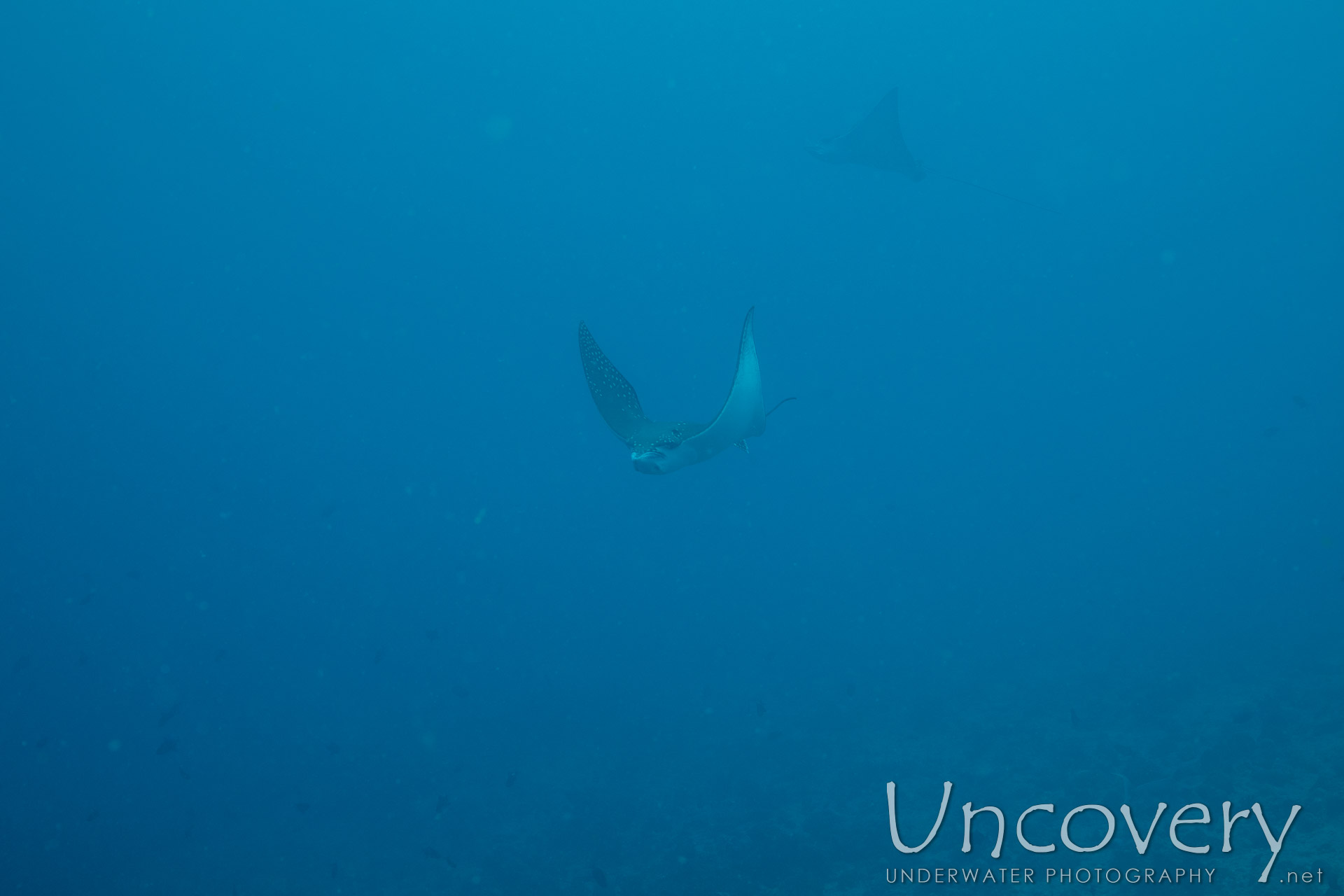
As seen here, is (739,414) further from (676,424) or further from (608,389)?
(608,389)

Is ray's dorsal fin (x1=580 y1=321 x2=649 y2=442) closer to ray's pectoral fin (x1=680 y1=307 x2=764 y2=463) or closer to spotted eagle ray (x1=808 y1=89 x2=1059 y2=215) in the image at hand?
ray's pectoral fin (x1=680 y1=307 x2=764 y2=463)

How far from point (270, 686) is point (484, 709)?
612cm

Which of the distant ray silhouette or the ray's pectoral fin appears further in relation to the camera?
the distant ray silhouette

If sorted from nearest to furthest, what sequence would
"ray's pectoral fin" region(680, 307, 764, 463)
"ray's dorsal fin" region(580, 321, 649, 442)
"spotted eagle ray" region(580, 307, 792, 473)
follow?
"ray's pectoral fin" region(680, 307, 764, 463) < "spotted eagle ray" region(580, 307, 792, 473) < "ray's dorsal fin" region(580, 321, 649, 442)

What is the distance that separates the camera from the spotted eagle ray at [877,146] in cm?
1117

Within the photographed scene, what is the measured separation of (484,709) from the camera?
12.1m

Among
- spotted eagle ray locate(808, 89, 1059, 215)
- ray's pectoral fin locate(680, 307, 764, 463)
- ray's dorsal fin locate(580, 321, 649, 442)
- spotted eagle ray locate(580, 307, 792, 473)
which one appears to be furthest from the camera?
spotted eagle ray locate(808, 89, 1059, 215)

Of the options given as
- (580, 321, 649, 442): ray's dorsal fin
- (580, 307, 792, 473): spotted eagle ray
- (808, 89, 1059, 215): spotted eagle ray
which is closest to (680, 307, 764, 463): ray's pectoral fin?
(580, 307, 792, 473): spotted eagle ray

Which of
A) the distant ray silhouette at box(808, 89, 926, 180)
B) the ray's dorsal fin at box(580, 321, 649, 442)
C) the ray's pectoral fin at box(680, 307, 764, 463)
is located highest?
the distant ray silhouette at box(808, 89, 926, 180)

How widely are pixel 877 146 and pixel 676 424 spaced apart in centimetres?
906

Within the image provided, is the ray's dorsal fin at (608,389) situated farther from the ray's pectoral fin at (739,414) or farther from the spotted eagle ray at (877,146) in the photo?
the spotted eagle ray at (877,146)

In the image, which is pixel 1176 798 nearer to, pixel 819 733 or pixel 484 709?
pixel 819 733

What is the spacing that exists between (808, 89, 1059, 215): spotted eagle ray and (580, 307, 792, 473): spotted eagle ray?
797cm

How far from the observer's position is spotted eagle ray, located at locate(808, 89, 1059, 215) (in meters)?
11.2
